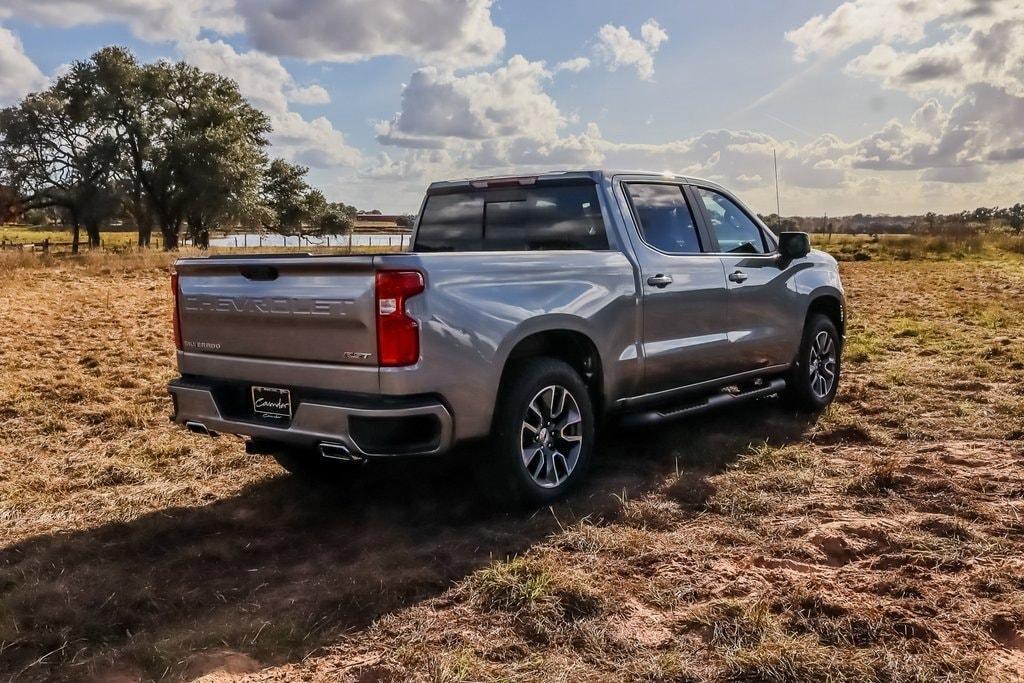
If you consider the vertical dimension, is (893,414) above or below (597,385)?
below

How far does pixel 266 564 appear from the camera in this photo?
4320mm

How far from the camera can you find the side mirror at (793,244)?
6.56 meters

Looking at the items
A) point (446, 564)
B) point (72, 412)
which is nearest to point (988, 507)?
point (446, 564)

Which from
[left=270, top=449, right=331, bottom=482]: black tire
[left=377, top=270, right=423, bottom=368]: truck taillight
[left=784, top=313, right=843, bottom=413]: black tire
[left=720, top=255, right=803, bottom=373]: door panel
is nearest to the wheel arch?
[left=784, top=313, right=843, bottom=413]: black tire

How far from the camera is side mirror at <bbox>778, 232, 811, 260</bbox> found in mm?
6562

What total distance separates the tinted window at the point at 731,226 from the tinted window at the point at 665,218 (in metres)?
0.28

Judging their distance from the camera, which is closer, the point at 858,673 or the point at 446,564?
the point at 858,673

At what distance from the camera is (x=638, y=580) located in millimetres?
3893

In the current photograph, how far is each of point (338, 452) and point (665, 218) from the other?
2687mm

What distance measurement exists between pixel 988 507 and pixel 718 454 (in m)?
1.62

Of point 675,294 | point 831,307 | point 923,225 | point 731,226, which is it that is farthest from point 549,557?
point 923,225

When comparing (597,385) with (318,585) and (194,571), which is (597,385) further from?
(194,571)

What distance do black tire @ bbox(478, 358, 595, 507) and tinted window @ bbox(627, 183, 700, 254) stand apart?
1.16 meters

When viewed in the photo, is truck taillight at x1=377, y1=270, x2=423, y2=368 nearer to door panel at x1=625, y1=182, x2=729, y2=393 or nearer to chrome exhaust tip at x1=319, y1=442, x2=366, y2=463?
chrome exhaust tip at x1=319, y1=442, x2=366, y2=463
